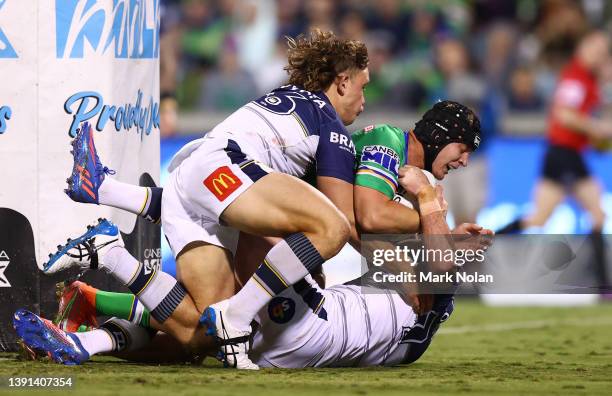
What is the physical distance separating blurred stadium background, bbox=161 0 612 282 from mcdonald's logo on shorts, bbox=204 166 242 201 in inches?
303

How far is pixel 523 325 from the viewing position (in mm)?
10523

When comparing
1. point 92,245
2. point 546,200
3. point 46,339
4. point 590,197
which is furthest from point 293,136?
point 590,197

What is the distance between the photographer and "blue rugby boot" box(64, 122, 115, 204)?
22.5ft

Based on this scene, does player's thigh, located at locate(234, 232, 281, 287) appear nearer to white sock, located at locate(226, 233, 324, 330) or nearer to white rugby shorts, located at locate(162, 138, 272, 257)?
white rugby shorts, located at locate(162, 138, 272, 257)

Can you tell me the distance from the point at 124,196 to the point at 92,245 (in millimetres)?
434

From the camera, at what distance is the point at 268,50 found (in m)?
16.0

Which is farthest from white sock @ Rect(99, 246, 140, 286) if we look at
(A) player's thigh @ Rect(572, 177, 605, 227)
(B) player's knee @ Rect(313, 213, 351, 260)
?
(A) player's thigh @ Rect(572, 177, 605, 227)

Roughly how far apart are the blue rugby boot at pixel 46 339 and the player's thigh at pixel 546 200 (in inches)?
312

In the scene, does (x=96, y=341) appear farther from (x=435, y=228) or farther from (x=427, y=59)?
(x=427, y=59)

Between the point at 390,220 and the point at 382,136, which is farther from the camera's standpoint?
the point at 382,136

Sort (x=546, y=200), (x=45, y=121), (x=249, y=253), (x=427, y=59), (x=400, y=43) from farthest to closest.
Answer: (x=400, y=43) < (x=427, y=59) < (x=546, y=200) < (x=45, y=121) < (x=249, y=253)

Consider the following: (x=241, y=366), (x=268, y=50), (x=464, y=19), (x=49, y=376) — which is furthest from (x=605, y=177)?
(x=49, y=376)

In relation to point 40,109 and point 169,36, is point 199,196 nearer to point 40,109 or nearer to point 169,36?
point 40,109

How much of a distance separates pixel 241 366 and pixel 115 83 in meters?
2.11
